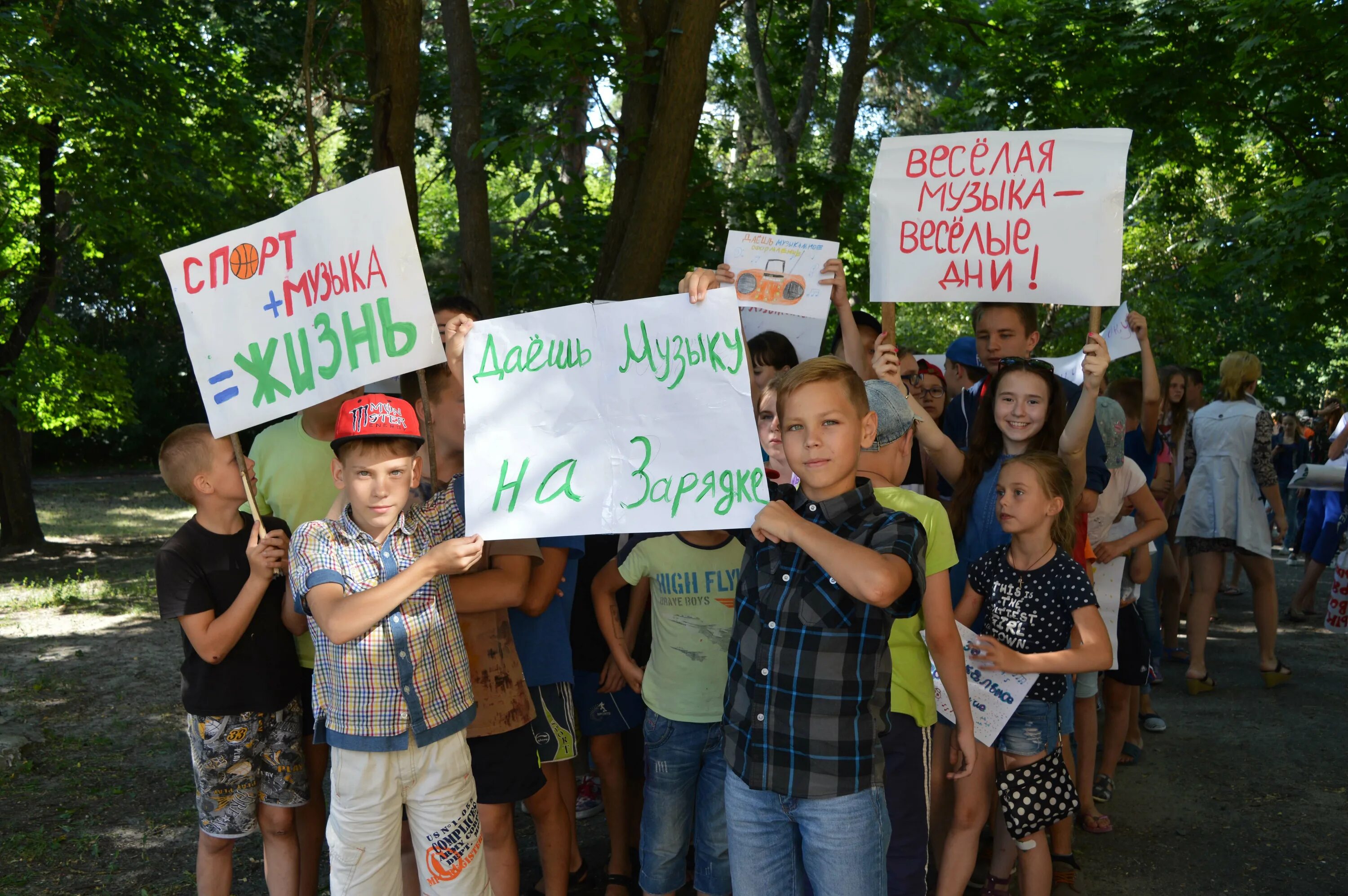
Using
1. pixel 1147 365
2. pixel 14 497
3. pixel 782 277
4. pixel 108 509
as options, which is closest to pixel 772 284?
pixel 782 277

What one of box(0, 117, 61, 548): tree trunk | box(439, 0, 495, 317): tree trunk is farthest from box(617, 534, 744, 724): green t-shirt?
box(0, 117, 61, 548): tree trunk

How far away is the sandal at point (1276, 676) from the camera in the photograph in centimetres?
674

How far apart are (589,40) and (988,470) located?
3.61 m

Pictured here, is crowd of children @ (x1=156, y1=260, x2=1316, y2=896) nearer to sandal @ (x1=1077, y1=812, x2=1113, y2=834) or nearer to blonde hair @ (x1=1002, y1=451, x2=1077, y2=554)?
blonde hair @ (x1=1002, y1=451, x2=1077, y2=554)

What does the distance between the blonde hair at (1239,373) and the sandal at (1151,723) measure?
2.55 meters

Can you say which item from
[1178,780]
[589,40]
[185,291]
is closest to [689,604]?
[185,291]

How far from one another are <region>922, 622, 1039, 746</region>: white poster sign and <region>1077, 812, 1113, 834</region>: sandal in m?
1.44

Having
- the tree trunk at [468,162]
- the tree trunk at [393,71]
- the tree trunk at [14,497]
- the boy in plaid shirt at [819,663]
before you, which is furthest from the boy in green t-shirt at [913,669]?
the tree trunk at [14,497]

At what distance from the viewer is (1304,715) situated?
6.17 m

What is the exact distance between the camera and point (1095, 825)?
4516 millimetres

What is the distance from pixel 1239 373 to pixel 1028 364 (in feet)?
14.1

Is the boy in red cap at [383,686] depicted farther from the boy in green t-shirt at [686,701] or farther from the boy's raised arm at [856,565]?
the boy's raised arm at [856,565]

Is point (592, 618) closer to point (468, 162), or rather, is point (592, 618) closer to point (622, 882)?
point (622, 882)

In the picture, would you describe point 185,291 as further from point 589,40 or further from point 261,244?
point 589,40
